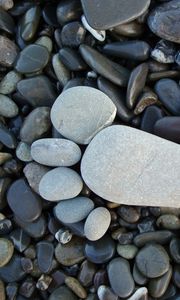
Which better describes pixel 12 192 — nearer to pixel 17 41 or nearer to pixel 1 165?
pixel 1 165

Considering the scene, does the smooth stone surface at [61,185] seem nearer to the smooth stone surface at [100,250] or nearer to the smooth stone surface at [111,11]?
the smooth stone surface at [100,250]

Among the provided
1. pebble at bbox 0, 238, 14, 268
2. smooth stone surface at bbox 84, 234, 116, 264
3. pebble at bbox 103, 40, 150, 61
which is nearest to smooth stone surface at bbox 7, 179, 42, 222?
pebble at bbox 0, 238, 14, 268

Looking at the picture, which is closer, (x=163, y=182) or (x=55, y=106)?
(x=163, y=182)

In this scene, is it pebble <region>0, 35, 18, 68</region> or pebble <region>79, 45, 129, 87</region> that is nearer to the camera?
pebble <region>79, 45, 129, 87</region>

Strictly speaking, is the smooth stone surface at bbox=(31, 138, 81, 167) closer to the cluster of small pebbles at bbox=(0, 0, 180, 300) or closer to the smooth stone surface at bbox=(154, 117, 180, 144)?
the cluster of small pebbles at bbox=(0, 0, 180, 300)

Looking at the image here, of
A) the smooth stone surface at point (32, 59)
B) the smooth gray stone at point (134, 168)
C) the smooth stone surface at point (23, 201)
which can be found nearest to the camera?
the smooth gray stone at point (134, 168)

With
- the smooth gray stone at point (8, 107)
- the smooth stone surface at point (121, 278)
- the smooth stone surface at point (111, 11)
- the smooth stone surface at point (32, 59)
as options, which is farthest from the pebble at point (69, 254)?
the smooth stone surface at point (111, 11)

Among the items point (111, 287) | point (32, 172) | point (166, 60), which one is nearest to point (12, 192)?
point (32, 172)
